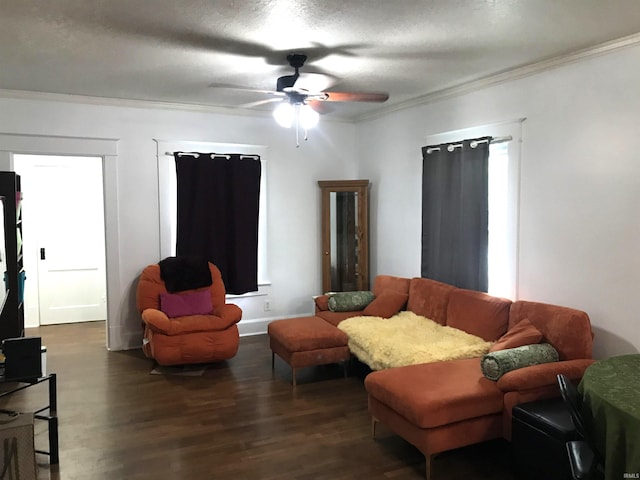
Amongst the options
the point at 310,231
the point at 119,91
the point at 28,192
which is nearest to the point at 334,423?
the point at 310,231

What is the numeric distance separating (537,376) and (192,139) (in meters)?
4.21

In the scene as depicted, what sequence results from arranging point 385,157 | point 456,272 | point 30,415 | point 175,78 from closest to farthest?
point 30,415
point 175,78
point 456,272
point 385,157

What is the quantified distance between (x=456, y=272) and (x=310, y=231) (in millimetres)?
2140

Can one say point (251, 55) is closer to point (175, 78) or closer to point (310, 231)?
point (175, 78)

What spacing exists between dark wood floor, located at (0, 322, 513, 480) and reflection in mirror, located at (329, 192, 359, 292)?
5.14 feet

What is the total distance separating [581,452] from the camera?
2275 mm

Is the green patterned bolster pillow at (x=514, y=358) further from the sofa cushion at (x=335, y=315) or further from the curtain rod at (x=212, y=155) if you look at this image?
the curtain rod at (x=212, y=155)

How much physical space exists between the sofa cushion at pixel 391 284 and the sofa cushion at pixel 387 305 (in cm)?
11

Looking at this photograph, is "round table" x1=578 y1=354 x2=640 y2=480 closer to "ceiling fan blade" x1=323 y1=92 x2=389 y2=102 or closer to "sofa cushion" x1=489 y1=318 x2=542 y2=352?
"sofa cushion" x1=489 y1=318 x2=542 y2=352

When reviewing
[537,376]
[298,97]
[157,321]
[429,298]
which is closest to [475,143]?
[429,298]

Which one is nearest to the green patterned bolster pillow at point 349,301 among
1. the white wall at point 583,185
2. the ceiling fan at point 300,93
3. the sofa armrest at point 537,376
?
the white wall at point 583,185

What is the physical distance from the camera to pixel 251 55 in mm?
3643

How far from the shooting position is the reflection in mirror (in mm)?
6098

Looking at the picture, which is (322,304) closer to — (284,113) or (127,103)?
(284,113)
